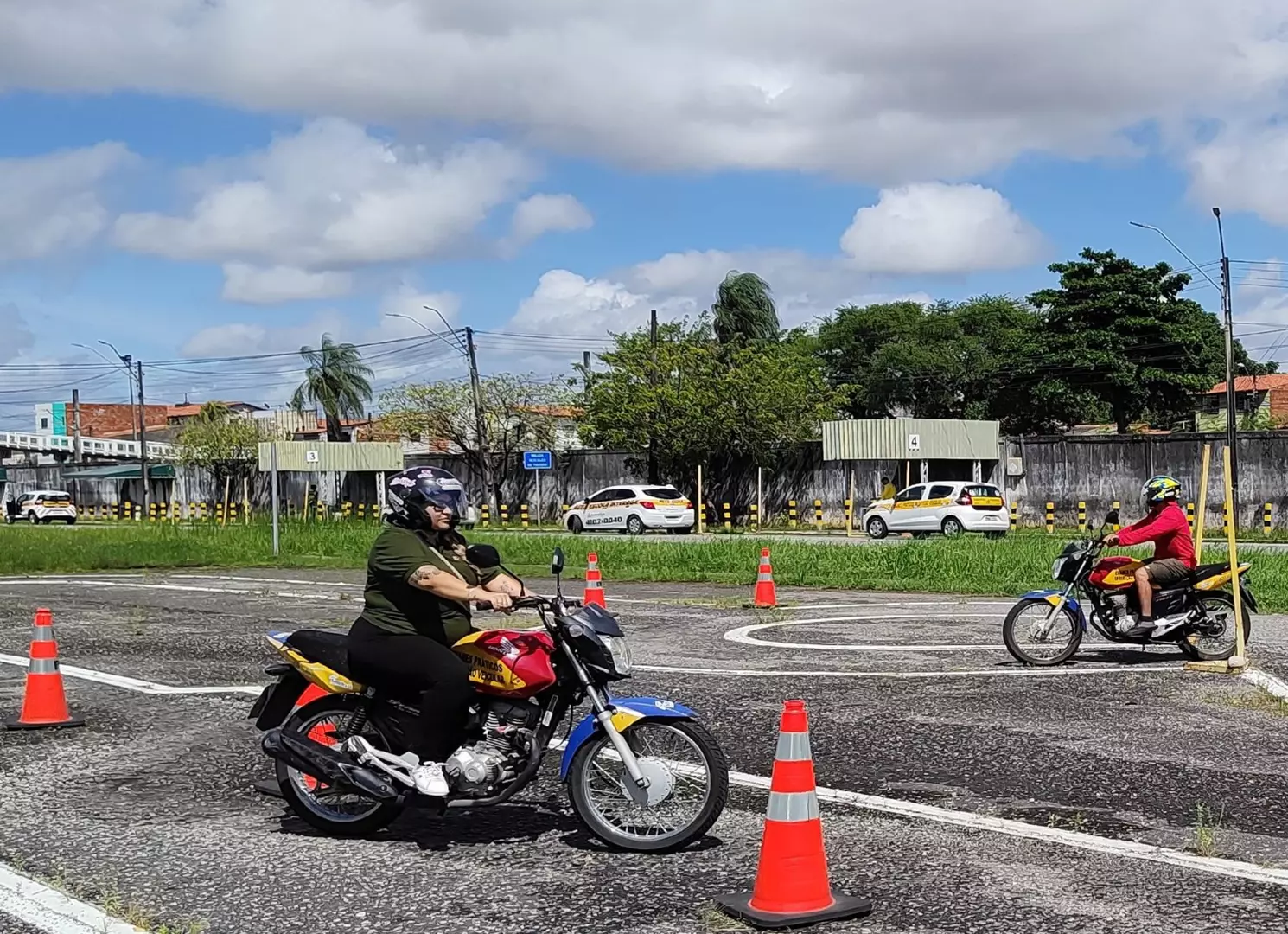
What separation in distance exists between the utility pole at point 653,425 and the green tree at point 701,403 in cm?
5

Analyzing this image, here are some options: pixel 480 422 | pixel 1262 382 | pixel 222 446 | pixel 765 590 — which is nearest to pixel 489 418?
pixel 480 422

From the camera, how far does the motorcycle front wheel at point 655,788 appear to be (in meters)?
6.29

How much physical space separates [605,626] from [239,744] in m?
3.51

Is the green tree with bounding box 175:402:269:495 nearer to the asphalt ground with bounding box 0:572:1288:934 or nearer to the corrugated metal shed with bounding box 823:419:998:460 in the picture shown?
the corrugated metal shed with bounding box 823:419:998:460

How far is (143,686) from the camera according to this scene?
11367mm

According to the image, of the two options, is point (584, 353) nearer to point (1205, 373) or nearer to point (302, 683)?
point (1205, 373)

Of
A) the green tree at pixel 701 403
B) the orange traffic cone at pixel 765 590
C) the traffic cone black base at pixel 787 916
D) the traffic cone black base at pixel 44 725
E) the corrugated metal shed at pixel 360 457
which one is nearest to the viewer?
the traffic cone black base at pixel 787 916

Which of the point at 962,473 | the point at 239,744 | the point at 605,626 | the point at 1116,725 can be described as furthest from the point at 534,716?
the point at 962,473

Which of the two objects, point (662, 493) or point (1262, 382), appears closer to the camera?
point (662, 493)

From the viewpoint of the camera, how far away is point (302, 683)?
7.01 metres

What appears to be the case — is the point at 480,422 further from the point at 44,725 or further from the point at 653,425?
the point at 44,725

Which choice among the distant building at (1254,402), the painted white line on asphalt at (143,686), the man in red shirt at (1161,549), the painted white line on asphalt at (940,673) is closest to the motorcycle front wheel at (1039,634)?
the painted white line on asphalt at (940,673)

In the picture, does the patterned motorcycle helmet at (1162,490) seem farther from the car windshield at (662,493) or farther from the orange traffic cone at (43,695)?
the car windshield at (662,493)

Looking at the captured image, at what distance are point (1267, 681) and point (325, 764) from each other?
7.59 metres
